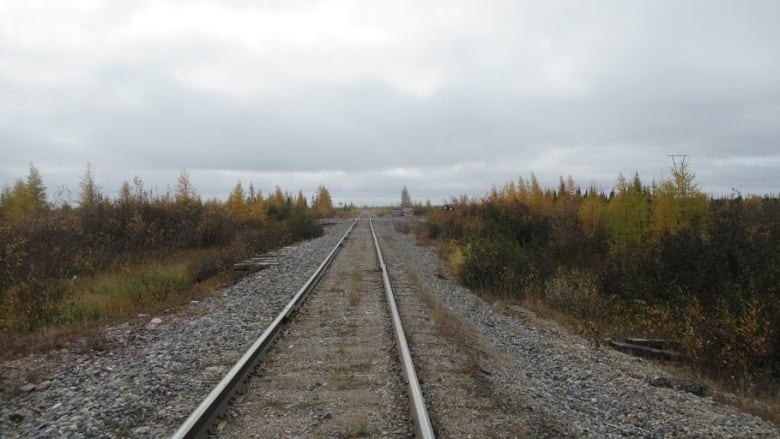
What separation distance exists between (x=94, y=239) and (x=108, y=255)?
5.71 feet

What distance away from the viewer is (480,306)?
37.9 feet

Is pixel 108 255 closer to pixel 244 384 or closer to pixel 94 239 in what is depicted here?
pixel 94 239

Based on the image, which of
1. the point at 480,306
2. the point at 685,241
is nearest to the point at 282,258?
the point at 480,306

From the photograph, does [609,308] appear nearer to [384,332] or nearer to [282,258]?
[384,332]

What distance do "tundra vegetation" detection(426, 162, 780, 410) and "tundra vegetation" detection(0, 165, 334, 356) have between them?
8.08 metres

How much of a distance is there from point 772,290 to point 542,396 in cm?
656

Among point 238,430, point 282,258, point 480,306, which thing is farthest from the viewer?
point 282,258

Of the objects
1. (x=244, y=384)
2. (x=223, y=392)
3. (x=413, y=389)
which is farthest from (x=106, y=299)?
(x=413, y=389)

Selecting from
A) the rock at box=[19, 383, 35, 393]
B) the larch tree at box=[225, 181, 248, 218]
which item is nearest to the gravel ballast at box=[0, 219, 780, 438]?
the rock at box=[19, 383, 35, 393]

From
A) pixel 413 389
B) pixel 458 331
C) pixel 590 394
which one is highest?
pixel 413 389

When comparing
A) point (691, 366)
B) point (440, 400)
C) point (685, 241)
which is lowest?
point (691, 366)

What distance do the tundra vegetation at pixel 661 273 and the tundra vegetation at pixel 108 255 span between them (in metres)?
8.08

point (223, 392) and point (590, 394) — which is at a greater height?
point (223, 392)

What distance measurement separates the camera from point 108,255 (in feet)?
53.3
